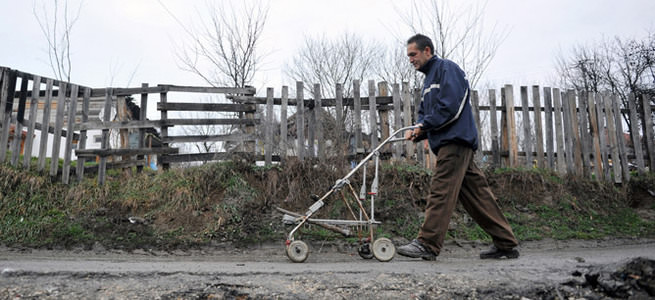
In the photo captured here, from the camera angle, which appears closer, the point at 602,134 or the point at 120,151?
the point at 120,151

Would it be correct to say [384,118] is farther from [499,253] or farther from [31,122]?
[31,122]

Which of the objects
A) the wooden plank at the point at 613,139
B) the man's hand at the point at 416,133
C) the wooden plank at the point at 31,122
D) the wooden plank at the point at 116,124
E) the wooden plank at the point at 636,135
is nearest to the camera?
the man's hand at the point at 416,133

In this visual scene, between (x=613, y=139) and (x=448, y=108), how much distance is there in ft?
24.7

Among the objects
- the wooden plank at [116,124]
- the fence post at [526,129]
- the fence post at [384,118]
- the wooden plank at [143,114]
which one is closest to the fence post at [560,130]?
the fence post at [526,129]

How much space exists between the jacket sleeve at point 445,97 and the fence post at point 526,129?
5.40 meters

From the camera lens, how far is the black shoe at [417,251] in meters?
3.62

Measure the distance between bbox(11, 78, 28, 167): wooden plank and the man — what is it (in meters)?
7.24

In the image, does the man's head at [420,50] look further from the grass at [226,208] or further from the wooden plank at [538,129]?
the wooden plank at [538,129]

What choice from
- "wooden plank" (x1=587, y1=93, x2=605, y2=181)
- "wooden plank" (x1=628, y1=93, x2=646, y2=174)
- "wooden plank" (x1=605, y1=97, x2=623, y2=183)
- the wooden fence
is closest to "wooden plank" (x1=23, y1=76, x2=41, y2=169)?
the wooden fence

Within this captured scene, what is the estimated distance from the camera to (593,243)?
6559 mm

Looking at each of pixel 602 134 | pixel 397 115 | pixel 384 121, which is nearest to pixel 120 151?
pixel 384 121

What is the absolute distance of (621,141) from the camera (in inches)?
360

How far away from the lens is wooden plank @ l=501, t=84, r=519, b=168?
27.4 feet

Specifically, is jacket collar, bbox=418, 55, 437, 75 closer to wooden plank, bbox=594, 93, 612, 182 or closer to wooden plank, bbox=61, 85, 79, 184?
wooden plank, bbox=61, 85, 79, 184
